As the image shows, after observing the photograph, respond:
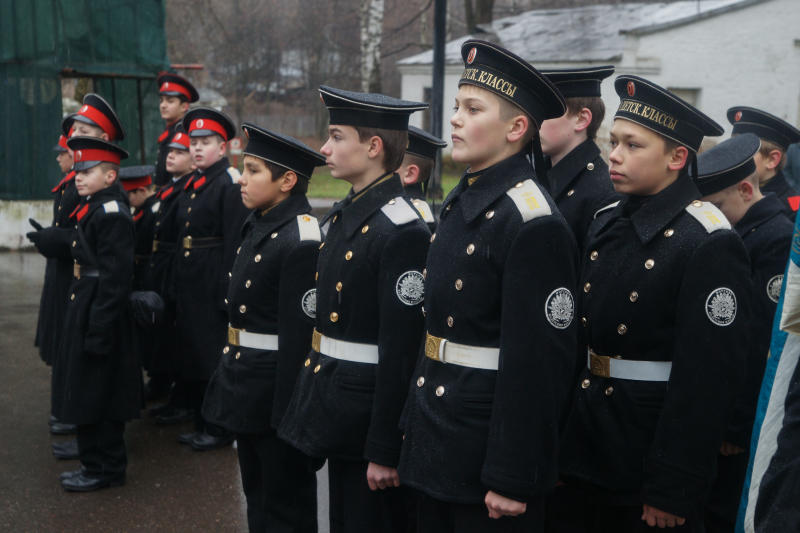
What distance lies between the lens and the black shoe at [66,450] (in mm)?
5410

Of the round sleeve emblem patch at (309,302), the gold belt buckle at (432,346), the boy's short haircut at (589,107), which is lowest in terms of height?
the round sleeve emblem patch at (309,302)

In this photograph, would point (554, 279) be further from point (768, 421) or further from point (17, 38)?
point (17, 38)

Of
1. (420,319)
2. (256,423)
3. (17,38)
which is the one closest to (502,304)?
(420,319)

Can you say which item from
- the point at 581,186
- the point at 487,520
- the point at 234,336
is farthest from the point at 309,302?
the point at 487,520

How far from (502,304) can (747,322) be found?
0.81m

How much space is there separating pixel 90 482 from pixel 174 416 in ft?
4.29

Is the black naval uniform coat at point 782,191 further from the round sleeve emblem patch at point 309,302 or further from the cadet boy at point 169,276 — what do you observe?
the cadet boy at point 169,276

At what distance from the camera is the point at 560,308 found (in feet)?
8.29

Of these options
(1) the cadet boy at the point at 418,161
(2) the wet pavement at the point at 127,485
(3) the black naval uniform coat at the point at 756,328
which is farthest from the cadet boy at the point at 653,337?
(2) the wet pavement at the point at 127,485

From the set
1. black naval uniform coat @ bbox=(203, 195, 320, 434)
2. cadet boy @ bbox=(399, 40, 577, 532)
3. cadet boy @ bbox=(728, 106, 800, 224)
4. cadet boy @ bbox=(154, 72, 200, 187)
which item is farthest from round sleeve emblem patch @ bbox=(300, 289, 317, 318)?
cadet boy @ bbox=(154, 72, 200, 187)

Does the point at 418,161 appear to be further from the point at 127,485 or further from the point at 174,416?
the point at 174,416

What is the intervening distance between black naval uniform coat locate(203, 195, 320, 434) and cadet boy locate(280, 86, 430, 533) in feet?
0.88

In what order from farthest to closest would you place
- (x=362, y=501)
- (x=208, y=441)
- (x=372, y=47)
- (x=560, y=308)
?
(x=372, y=47), (x=208, y=441), (x=362, y=501), (x=560, y=308)

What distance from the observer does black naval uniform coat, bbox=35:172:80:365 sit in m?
5.39
